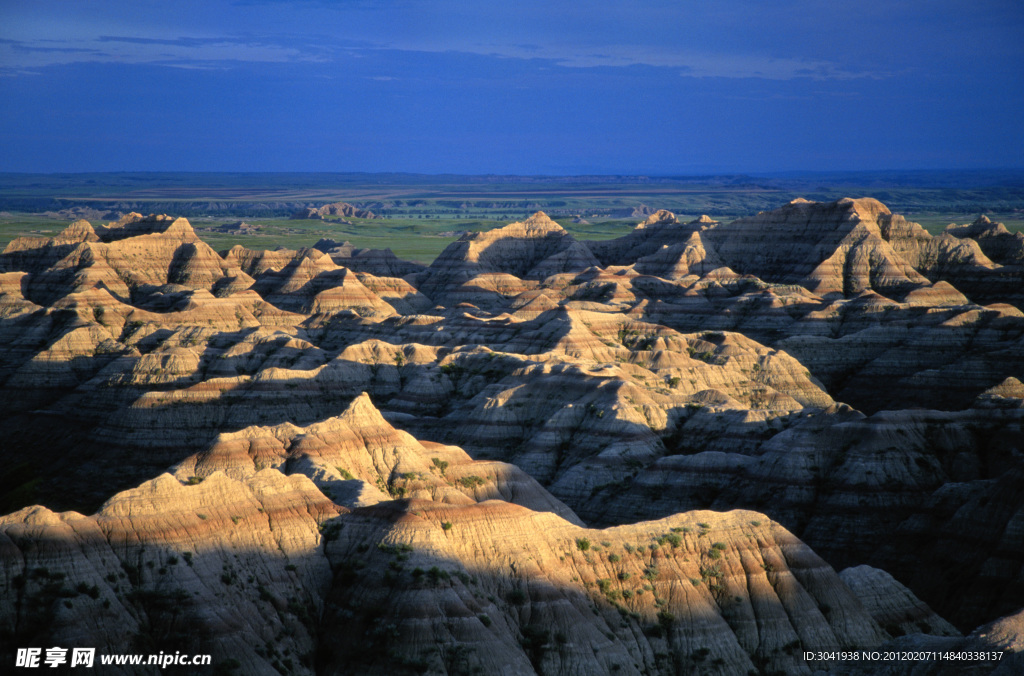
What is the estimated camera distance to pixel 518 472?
242 ft

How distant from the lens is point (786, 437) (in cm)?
8081

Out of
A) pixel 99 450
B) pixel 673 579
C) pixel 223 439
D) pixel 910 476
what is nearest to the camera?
pixel 673 579

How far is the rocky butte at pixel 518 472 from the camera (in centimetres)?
4428

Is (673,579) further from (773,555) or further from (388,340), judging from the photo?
(388,340)

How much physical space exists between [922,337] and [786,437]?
181ft

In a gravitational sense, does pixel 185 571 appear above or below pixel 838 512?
above

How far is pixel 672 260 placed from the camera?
19350 cm

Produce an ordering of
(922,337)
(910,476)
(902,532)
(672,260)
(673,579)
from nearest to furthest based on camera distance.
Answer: (673,579), (902,532), (910,476), (922,337), (672,260)

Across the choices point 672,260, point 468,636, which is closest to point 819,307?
point 672,260

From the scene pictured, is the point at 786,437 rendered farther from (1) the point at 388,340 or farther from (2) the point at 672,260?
(2) the point at 672,260

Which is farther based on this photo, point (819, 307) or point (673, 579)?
point (819, 307)

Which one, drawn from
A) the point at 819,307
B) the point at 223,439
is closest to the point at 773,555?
the point at 223,439

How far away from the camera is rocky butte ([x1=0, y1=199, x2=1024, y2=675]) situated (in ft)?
145

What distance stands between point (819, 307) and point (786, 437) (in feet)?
233
